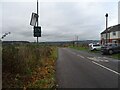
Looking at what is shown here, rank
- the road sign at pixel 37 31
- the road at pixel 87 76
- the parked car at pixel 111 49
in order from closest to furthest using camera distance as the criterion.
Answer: the road at pixel 87 76 → the road sign at pixel 37 31 → the parked car at pixel 111 49

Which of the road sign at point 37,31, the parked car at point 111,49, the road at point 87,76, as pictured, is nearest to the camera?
the road at point 87,76

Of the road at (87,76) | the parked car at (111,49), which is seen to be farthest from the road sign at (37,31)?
the parked car at (111,49)

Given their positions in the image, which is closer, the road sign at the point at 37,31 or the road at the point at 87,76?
the road at the point at 87,76

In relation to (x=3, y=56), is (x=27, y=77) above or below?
below

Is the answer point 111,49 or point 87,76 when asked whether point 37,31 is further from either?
point 111,49

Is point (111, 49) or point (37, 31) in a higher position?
point (37, 31)

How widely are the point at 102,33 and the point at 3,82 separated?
8874 centimetres

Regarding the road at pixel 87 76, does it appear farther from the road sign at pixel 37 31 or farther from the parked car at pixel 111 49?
the parked car at pixel 111 49

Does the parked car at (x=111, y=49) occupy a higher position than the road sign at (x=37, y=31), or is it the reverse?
the road sign at (x=37, y=31)

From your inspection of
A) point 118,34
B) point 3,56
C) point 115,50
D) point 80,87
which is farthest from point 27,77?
point 118,34

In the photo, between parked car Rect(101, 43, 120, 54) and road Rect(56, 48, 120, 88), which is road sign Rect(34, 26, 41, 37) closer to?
road Rect(56, 48, 120, 88)

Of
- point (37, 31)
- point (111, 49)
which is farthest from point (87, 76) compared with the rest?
point (111, 49)

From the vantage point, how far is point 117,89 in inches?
395

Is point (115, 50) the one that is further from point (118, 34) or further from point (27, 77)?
point (118, 34)
